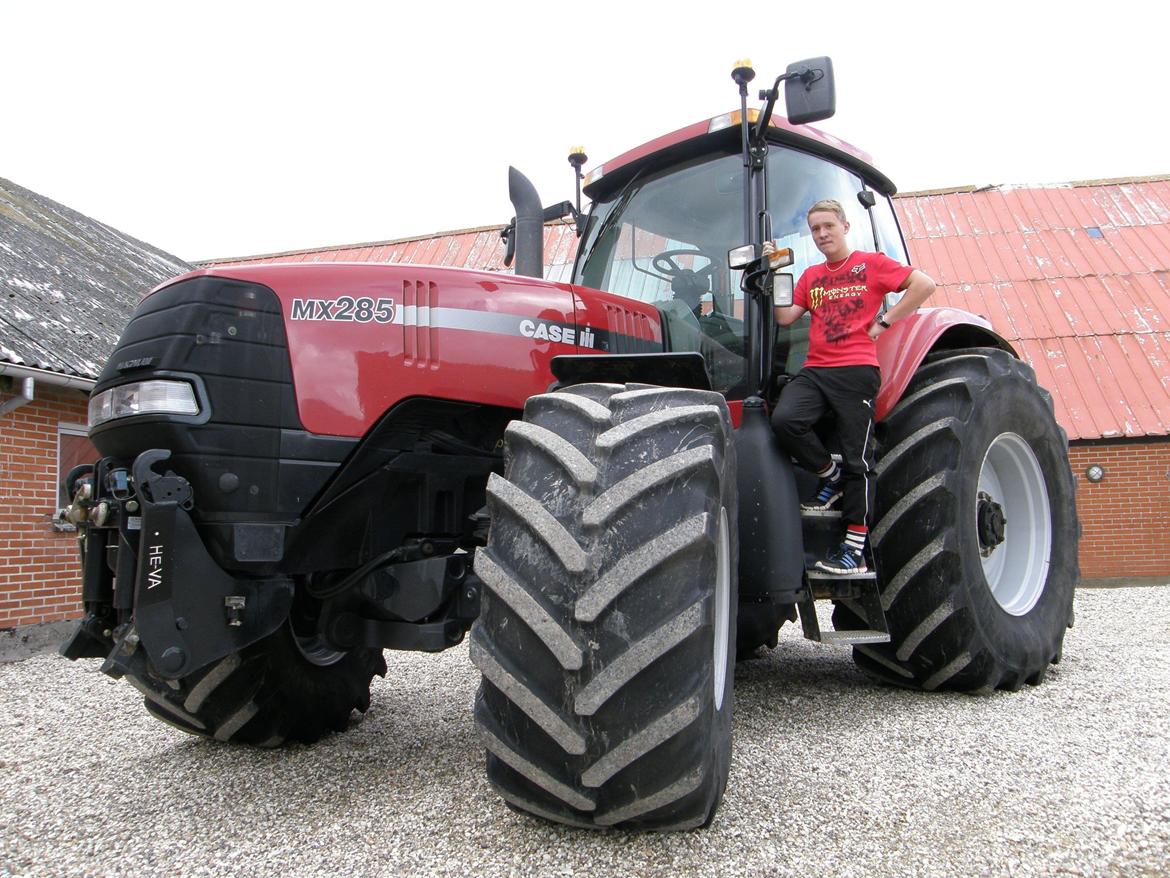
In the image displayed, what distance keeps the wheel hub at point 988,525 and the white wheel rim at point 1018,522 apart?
0.26 metres

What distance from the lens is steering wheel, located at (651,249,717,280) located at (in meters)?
3.53

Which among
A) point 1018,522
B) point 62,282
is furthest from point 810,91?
point 62,282

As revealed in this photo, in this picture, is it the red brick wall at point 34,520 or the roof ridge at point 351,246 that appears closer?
the red brick wall at point 34,520

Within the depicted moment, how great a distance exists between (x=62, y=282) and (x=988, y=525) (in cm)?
933

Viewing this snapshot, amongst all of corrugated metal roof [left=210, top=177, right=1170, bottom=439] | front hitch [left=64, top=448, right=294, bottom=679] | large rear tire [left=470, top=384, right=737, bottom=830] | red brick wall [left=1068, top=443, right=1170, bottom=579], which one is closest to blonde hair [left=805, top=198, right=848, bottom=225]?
large rear tire [left=470, top=384, right=737, bottom=830]

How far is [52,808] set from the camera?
8.63 ft

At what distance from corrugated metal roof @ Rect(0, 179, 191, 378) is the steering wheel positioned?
550 centimetres

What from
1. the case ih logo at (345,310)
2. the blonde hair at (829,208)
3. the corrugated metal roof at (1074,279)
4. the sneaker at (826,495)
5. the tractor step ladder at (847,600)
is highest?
the corrugated metal roof at (1074,279)

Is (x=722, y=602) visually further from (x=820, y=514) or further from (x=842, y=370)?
(x=842, y=370)

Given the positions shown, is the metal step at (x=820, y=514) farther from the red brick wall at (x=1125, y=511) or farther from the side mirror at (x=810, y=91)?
the red brick wall at (x=1125, y=511)

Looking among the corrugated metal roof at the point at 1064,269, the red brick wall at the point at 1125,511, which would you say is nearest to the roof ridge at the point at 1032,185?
the corrugated metal roof at the point at 1064,269

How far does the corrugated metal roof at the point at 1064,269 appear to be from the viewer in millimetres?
10953

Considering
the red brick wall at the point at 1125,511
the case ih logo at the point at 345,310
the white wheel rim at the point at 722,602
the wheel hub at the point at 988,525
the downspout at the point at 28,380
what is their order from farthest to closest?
the red brick wall at the point at 1125,511 < the downspout at the point at 28,380 < the wheel hub at the point at 988,525 < the case ih logo at the point at 345,310 < the white wheel rim at the point at 722,602

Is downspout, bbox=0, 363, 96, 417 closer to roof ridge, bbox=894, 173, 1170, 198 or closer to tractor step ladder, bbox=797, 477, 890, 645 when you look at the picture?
tractor step ladder, bbox=797, 477, 890, 645
